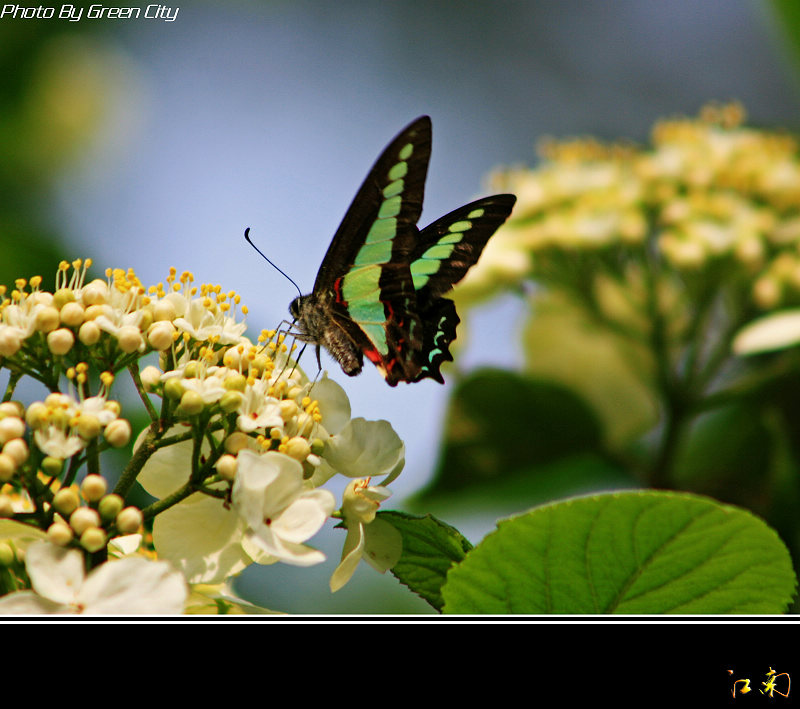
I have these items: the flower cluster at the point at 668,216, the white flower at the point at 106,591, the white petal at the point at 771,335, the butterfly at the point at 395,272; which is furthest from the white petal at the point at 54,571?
the flower cluster at the point at 668,216

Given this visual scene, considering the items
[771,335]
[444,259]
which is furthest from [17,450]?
[771,335]

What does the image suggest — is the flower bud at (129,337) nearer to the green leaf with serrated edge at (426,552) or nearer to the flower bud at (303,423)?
the flower bud at (303,423)

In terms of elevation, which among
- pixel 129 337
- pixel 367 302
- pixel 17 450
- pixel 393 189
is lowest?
pixel 17 450

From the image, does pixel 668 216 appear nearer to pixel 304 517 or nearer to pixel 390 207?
pixel 390 207

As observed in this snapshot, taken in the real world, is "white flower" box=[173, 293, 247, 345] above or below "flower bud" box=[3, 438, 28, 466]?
above

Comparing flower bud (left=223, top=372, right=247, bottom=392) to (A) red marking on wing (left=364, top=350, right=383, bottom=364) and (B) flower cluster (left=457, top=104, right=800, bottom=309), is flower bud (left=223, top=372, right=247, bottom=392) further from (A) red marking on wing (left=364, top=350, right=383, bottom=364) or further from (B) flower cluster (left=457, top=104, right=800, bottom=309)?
(B) flower cluster (left=457, top=104, right=800, bottom=309)

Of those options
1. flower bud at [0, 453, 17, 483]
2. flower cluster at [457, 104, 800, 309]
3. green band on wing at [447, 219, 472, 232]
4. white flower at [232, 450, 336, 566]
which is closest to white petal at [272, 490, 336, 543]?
white flower at [232, 450, 336, 566]
